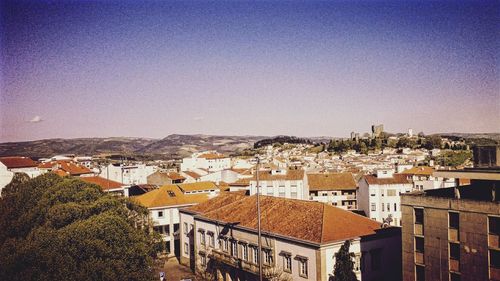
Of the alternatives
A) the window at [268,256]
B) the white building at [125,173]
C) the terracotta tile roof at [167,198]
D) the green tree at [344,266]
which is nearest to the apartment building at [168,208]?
the terracotta tile roof at [167,198]

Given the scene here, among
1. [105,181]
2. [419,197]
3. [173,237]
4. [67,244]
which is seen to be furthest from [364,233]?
[105,181]

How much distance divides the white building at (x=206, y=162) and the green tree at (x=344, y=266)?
98.0 m

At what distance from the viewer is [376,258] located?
3169 cm

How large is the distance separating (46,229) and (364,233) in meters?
22.8

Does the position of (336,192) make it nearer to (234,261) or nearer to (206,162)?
(234,261)

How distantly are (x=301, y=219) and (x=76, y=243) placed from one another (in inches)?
660

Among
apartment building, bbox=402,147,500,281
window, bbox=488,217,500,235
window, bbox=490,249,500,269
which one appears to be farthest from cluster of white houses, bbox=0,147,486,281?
window, bbox=490,249,500,269

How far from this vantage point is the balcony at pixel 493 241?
22.0m

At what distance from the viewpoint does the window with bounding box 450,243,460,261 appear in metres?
23.8

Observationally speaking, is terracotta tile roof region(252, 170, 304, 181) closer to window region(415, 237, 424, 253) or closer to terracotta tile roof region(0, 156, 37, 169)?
window region(415, 237, 424, 253)

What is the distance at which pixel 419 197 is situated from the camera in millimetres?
25969

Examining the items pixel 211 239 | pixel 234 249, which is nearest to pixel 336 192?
pixel 211 239

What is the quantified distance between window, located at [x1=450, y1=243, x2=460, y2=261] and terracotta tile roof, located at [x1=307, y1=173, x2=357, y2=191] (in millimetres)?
47727

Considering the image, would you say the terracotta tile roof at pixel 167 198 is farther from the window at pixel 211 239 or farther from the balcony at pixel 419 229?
the balcony at pixel 419 229
